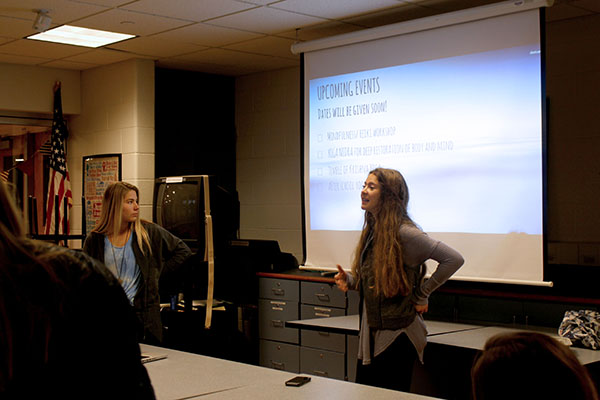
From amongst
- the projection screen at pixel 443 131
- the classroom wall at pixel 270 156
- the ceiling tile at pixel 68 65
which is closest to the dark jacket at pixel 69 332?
the projection screen at pixel 443 131

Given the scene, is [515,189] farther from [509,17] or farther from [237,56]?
[237,56]

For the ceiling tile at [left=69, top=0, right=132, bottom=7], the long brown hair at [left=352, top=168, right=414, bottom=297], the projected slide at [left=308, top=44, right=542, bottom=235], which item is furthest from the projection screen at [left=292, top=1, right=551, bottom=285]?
the ceiling tile at [left=69, top=0, right=132, bottom=7]

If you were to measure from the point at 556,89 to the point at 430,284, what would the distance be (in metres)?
1.99

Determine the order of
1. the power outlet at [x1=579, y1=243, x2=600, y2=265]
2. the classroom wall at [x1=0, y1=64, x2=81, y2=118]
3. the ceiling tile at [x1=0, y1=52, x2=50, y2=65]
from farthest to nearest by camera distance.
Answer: the classroom wall at [x1=0, y1=64, x2=81, y2=118] < the ceiling tile at [x1=0, y1=52, x2=50, y2=65] < the power outlet at [x1=579, y1=243, x2=600, y2=265]

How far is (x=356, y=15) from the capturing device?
4.61m

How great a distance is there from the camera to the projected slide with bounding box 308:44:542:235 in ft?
12.9

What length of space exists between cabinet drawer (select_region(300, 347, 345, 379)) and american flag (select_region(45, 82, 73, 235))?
2.78 m

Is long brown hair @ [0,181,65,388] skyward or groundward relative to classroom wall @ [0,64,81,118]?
groundward

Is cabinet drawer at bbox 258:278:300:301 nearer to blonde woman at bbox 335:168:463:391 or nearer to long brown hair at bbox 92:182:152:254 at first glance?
long brown hair at bbox 92:182:152:254

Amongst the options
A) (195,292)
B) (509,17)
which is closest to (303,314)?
(195,292)

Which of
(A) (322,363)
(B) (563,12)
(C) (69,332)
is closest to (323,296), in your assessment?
(A) (322,363)

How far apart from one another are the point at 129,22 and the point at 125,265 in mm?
1770

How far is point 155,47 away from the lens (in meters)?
5.50

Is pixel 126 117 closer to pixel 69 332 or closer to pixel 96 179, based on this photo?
pixel 96 179
